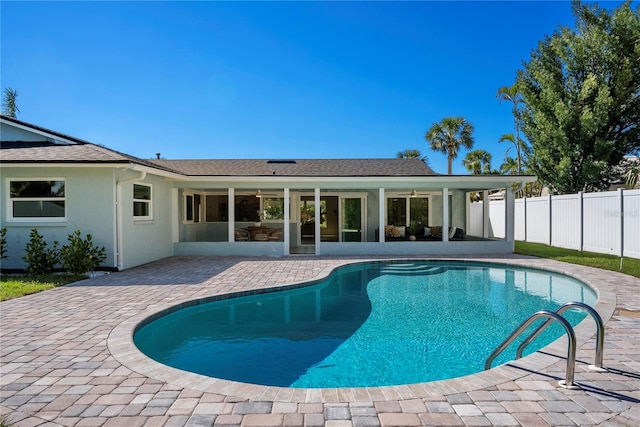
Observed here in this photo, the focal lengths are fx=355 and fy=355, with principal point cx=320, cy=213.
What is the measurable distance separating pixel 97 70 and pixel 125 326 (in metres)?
17.4

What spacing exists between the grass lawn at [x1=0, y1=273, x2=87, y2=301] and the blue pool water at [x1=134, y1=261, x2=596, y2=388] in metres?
3.98

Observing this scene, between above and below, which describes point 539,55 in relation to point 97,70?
above

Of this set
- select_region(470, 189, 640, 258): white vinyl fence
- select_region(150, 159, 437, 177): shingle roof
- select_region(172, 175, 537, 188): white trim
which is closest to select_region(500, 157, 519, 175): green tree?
select_region(470, 189, 640, 258): white vinyl fence

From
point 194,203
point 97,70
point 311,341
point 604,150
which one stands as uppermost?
point 97,70

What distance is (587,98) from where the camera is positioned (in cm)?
1877

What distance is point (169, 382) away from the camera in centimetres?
365

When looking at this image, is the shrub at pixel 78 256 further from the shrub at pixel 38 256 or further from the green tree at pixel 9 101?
the green tree at pixel 9 101

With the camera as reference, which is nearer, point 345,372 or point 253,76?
point 345,372

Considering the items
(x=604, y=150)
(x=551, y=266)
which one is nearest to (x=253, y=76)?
(x=551, y=266)

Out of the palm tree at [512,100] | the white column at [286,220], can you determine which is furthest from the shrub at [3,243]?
the palm tree at [512,100]

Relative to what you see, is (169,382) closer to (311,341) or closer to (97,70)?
(311,341)

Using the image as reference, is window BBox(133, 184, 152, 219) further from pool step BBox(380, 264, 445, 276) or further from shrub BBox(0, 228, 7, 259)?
pool step BBox(380, 264, 445, 276)

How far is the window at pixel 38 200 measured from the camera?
10898 mm

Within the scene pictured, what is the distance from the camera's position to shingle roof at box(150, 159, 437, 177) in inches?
686
